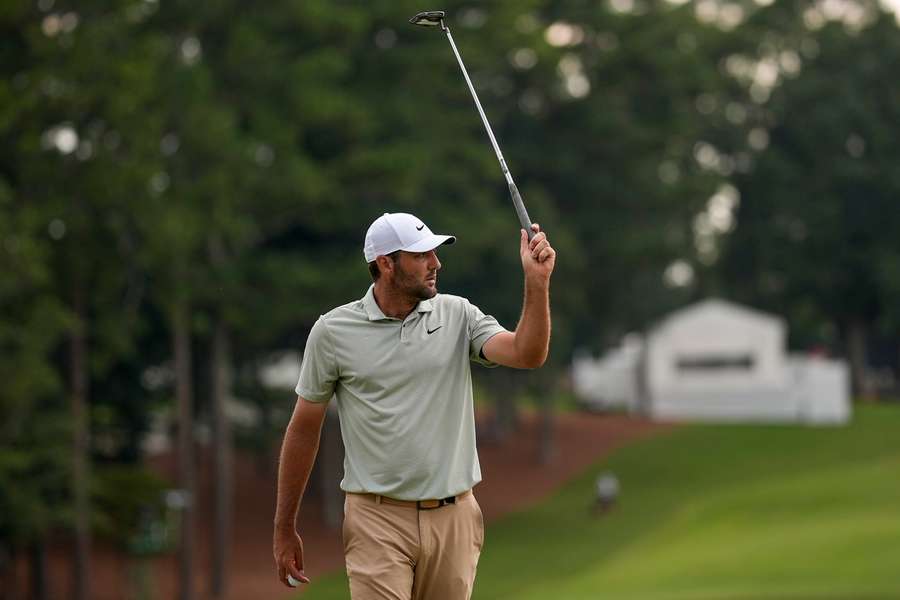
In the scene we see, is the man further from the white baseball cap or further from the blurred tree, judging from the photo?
the blurred tree

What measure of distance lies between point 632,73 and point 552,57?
621 centimetres

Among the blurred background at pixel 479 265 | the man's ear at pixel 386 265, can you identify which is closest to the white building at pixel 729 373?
the blurred background at pixel 479 265

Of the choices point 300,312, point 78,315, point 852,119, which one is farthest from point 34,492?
point 852,119

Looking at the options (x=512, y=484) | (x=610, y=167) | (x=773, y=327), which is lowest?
(x=512, y=484)

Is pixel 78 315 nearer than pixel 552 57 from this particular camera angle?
Yes

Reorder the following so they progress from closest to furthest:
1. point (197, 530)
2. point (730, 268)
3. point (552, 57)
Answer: point (197, 530), point (552, 57), point (730, 268)

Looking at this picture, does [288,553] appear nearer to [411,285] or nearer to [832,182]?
[411,285]

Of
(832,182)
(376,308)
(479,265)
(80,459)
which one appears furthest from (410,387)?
(832,182)

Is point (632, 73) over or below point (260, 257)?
over

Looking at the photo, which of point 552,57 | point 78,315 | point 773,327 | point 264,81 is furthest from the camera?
point 773,327

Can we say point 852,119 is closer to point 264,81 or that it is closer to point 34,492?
point 264,81

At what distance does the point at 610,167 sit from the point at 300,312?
1794cm

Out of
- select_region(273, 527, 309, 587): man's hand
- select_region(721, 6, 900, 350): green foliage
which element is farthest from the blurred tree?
select_region(273, 527, 309, 587): man's hand

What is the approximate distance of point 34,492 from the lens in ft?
102
